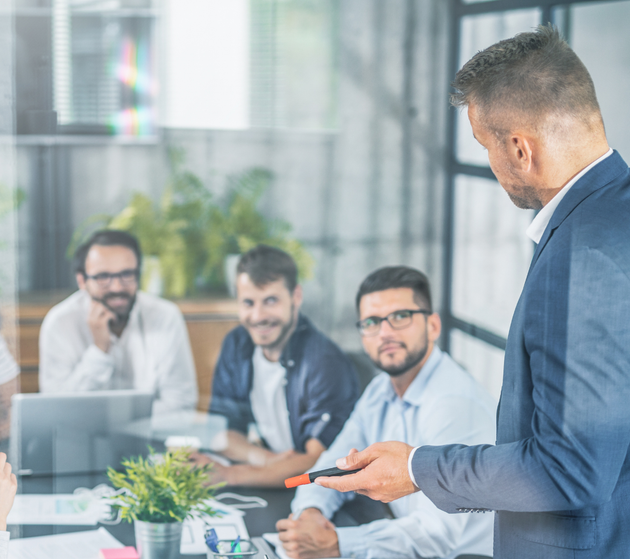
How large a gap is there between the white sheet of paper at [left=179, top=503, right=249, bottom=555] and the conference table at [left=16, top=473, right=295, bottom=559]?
25 millimetres

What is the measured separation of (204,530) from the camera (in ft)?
6.17

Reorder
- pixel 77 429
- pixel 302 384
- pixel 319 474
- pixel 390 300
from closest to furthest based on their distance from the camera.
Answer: pixel 319 474
pixel 390 300
pixel 77 429
pixel 302 384

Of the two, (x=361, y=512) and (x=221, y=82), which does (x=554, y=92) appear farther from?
(x=221, y=82)

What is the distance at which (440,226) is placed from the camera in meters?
2.66

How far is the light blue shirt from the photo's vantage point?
6.37 feet

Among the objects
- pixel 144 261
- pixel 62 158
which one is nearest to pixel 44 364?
pixel 144 261

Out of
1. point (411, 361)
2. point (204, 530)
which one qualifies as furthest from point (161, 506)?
point (411, 361)

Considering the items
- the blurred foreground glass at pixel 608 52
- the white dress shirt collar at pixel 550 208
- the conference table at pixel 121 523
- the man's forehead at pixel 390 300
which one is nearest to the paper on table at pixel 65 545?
the conference table at pixel 121 523

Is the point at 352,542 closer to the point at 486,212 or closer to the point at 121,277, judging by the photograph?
the point at 486,212

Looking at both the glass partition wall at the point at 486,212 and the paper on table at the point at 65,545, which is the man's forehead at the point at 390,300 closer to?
the glass partition wall at the point at 486,212

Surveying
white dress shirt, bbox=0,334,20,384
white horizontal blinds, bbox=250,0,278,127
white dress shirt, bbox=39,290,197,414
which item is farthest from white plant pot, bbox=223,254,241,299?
white dress shirt, bbox=0,334,20,384

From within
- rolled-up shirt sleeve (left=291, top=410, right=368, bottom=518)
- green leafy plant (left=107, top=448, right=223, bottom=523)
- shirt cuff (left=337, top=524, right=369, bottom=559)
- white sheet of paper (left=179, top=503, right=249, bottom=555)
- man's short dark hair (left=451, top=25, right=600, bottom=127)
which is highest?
man's short dark hair (left=451, top=25, right=600, bottom=127)

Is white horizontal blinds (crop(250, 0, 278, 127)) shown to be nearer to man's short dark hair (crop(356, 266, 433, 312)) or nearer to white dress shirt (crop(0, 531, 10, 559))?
man's short dark hair (crop(356, 266, 433, 312))

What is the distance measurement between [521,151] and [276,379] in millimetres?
1705
